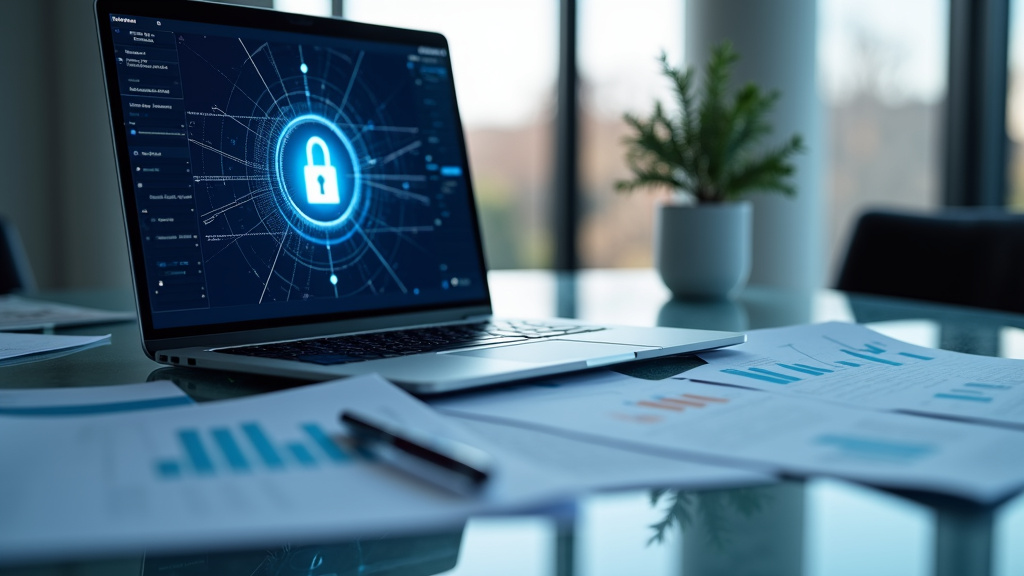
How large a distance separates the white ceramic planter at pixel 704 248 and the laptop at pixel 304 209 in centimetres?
44

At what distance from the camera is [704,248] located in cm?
138

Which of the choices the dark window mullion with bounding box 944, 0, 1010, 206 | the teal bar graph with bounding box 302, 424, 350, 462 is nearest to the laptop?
the teal bar graph with bounding box 302, 424, 350, 462

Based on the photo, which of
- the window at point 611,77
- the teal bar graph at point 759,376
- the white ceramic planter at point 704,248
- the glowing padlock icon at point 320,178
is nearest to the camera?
the teal bar graph at point 759,376

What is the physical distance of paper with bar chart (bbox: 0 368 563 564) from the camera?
364 millimetres

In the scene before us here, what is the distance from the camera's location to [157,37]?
32.6 inches

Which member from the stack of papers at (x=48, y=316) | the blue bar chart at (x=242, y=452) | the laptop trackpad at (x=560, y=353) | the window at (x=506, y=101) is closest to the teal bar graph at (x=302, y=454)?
the blue bar chart at (x=242, y=452)

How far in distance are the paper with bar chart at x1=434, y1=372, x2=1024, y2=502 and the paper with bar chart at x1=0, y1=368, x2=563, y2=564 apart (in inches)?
3.2

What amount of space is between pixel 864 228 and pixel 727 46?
0.59m

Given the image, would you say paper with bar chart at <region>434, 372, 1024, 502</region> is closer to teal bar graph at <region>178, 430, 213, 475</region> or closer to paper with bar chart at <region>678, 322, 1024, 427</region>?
paper with bar chart at <region>678, 322, 1024, 427</region>

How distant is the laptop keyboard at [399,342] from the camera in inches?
28.5

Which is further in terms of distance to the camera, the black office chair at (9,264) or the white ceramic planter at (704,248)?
the black office chair at (9,264)

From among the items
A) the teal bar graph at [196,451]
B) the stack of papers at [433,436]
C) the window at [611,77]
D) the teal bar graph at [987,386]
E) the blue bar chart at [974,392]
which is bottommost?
the teal bar graph at [987,386]

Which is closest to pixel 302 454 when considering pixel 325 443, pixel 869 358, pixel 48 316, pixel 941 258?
pixel 325 443

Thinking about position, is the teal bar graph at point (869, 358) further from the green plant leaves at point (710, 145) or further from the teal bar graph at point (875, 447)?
the green plant leaves at point (710, 145)
